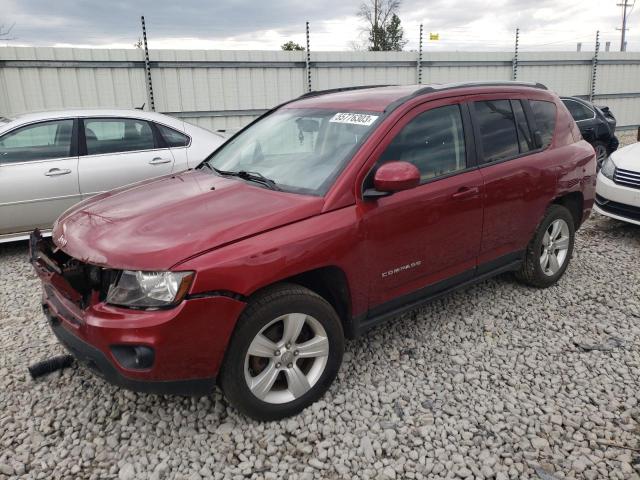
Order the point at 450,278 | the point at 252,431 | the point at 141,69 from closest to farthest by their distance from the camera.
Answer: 1. the point at 252,431
2. the point at 450,278
3. the point at 141,69

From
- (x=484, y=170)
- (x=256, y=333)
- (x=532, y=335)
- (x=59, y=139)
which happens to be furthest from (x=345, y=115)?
(x=59, y=139)

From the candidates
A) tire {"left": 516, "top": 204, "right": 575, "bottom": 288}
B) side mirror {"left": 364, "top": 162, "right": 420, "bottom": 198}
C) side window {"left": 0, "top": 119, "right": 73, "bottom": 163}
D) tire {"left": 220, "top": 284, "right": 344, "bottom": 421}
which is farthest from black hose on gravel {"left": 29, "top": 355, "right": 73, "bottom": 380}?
tire {"left": 516, "top": 204, "right": 575, "bottom": 288}

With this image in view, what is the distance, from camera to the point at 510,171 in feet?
12.3

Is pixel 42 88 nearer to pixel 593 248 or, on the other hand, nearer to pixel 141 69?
pixel 141 69

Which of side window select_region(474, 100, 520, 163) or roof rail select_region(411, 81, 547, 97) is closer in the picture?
roof rail select_region(411, 81, 547, 97)

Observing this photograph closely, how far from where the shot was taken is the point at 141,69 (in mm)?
10391

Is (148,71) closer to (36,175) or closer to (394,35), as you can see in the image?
(36,175)

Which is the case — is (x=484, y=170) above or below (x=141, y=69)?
below

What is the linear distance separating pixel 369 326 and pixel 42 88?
9187 mm

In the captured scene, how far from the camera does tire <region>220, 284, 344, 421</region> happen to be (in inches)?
98.7

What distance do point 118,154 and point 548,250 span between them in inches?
180

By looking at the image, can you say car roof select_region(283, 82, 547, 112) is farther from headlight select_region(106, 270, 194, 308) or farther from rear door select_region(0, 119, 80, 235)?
rear door select_region(0, 119, 80, 235)

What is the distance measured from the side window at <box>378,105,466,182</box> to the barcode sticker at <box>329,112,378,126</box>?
199 millimetres

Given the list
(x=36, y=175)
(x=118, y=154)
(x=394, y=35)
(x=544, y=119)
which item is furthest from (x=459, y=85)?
(x=394, y=35)
